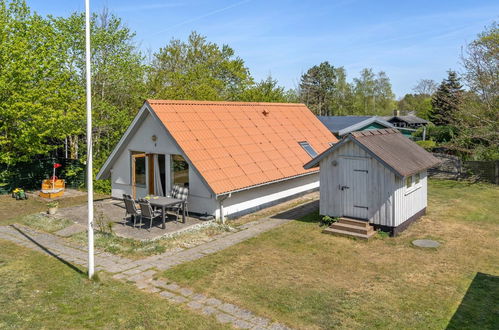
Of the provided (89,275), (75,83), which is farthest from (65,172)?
(89,275)

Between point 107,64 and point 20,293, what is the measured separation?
2317 cm

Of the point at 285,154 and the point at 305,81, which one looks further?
the point at 305,81

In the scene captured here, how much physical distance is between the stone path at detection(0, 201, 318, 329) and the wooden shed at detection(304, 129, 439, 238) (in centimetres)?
249

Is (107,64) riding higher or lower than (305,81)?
lower

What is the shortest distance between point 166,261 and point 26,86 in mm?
16637

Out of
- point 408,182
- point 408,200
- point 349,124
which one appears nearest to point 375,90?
point 349,124

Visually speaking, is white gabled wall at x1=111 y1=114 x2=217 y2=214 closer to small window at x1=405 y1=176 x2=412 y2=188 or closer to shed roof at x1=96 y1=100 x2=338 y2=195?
shed roof at x1=96 y1=100 x2=338 y2=195

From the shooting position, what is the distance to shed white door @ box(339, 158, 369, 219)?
14.5 metres

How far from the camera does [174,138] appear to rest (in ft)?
52.5

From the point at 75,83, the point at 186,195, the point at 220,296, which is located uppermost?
the point at 75,83

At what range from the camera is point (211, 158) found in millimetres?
16344

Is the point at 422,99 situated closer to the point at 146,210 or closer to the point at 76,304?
the point at 146,210

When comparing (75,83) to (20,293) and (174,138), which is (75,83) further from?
(20,293)

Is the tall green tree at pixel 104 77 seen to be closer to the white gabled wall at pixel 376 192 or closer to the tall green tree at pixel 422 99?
the white gabled wall at pixel 376 192
